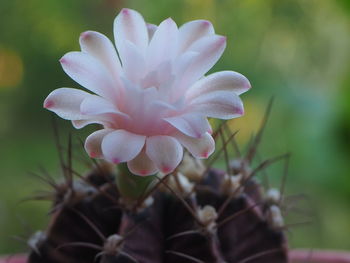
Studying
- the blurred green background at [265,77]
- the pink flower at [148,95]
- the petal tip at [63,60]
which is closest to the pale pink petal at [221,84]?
the pink flower at [148,95]

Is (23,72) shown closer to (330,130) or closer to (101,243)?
(330,130)

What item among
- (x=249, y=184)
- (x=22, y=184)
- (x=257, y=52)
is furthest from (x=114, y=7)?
(x=249, y=184)

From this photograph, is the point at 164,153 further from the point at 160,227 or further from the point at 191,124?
the point at 160,227

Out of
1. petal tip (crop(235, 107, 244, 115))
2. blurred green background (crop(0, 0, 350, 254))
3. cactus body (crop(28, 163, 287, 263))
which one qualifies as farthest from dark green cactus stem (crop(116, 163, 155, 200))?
blurred green background (crop(0, 0, 350, 254))

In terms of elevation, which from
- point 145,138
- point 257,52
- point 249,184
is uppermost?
point 145,138

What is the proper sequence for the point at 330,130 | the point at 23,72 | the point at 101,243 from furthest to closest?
1. the point at 23,72
2. the point at 330,130
3. the point at 101,243

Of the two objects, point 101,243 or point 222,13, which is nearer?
point 101,243

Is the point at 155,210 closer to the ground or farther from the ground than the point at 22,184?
farther from the ground

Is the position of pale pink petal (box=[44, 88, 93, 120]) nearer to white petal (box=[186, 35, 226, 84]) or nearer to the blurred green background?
white petal (box=[186, 35, 226, 84])
